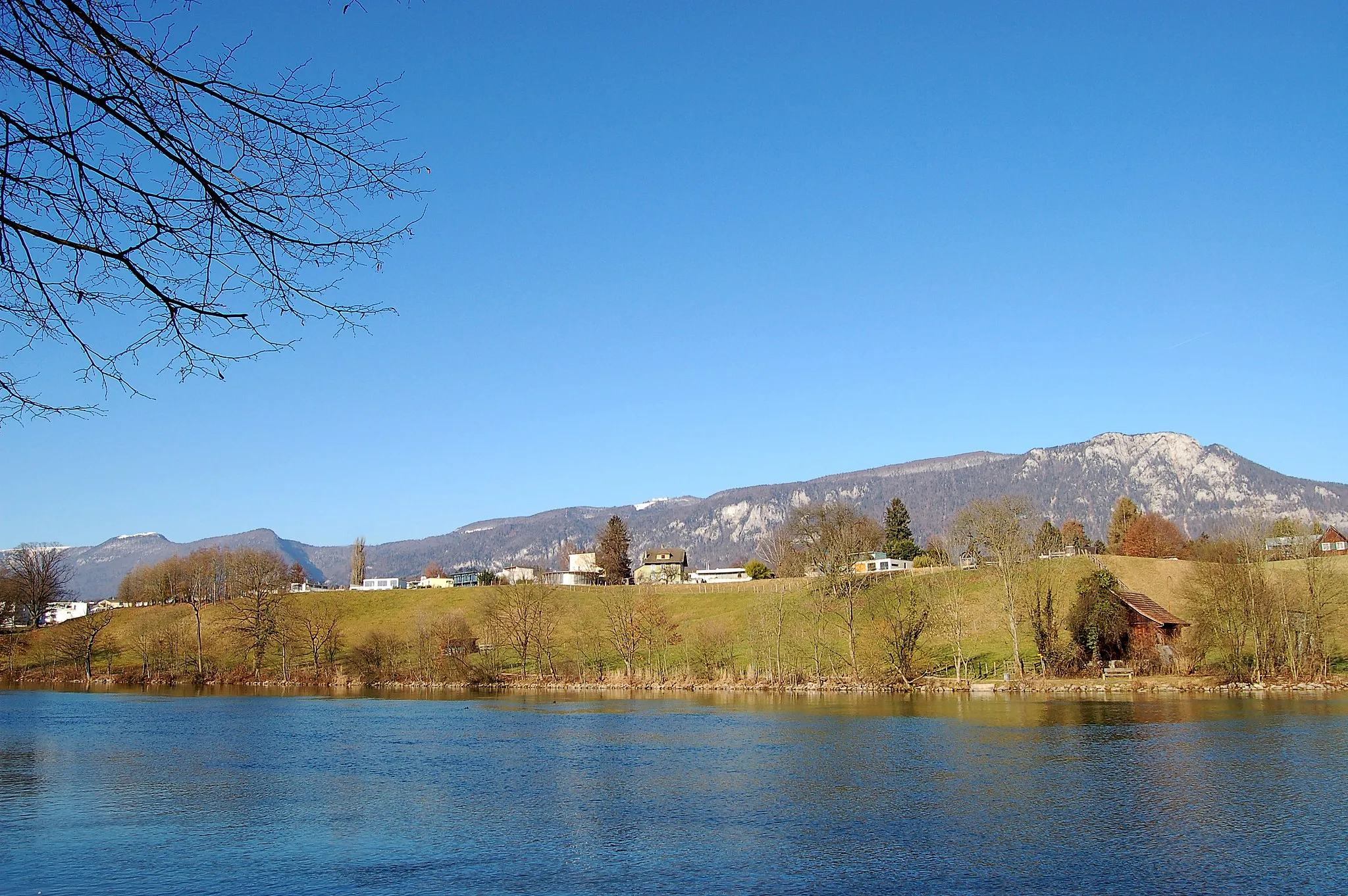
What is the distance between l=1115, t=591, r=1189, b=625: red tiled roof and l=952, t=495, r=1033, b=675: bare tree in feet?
20.5

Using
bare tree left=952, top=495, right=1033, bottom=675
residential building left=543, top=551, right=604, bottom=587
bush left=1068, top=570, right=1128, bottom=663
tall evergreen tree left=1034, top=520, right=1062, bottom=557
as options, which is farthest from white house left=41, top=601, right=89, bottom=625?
bush left=1068, top=570, right=1128, bottom=663

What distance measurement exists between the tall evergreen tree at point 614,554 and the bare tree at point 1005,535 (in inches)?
2776

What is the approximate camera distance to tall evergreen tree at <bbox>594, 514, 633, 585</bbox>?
393 feet

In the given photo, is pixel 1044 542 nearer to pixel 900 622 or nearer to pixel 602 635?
pixel 900 622

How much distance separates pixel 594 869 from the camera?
15.2 m

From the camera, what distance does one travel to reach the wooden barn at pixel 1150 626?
50656 mm

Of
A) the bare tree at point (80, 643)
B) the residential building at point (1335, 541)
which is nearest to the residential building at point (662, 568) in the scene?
the bare tree at point (80, 643)

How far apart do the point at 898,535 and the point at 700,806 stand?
85834 millimetres

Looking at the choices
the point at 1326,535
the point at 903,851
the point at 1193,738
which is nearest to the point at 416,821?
the point at 903,851

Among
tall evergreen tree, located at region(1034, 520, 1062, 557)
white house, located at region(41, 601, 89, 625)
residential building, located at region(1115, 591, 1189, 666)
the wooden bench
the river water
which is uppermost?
tall evergreen tree, located at region(1034, 520, 1062, 557)

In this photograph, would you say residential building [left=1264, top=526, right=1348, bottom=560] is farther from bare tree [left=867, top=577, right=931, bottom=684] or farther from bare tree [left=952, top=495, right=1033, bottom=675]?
bare tree [left=867, top=577, right=931, bottom=684]

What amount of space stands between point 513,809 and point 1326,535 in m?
111

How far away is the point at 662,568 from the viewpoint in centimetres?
13950

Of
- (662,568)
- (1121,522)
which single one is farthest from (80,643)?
(1121,522)
